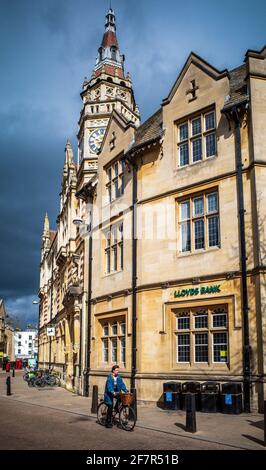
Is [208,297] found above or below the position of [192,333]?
above

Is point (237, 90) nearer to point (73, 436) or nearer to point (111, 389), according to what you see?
point (111, 389)

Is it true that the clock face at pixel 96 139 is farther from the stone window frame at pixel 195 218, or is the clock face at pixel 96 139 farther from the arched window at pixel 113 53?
the stone window frame at pixel 195 218

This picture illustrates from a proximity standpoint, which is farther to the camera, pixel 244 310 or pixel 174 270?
pixel 174 270

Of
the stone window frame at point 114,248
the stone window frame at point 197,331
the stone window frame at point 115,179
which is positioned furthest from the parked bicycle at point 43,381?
the stone window frame at point 197,331

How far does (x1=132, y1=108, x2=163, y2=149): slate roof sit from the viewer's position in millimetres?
20188

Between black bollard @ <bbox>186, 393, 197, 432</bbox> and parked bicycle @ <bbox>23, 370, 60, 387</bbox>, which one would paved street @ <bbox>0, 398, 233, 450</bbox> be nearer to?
black bollard @ <bbox>186, 393, 197, 432</bbox>

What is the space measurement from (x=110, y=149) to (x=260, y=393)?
1437 centimetres

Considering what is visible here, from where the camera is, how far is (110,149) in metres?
24.1

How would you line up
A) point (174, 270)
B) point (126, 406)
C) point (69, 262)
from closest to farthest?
point (126, 406)
point (174, 270)
point (69, 262)

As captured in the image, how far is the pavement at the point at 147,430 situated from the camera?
10.7m

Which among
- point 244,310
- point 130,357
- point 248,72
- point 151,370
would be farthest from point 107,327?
point 248,72

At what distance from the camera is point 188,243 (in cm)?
1838

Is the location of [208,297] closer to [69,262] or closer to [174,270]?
[174,270]

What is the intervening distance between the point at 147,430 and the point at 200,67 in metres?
13.9
